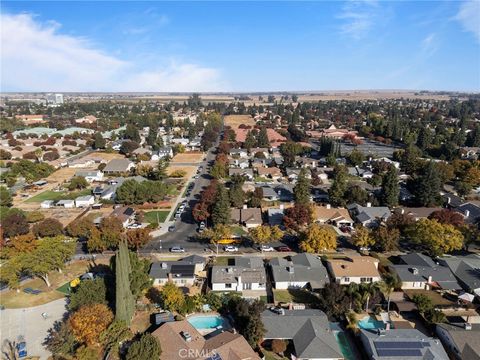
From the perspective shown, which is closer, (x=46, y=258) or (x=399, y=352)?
(x=399, y=352)

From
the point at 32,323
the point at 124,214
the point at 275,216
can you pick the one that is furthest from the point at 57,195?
the point at 275,216

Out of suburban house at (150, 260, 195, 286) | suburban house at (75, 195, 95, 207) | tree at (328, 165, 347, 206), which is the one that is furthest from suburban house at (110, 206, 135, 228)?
tree at (328, 165, 347, 206)

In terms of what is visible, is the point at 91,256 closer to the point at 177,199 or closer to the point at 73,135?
the point at 177,199

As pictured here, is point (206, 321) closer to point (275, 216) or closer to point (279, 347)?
point (279, 347)

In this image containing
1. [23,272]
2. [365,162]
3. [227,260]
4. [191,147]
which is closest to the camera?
[23,272]

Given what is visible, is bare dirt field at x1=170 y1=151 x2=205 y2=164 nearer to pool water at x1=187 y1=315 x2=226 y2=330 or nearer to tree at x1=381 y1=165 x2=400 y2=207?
tree at x1=381 y1=165 x2=400 y2=207

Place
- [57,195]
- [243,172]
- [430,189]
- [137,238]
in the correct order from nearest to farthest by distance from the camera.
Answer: [137,238] < [430,189] < [57,195] < [243,172]

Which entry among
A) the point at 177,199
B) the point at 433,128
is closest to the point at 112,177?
the point at 177,199
